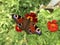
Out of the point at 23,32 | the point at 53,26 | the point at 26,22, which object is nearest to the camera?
the point at 53,26

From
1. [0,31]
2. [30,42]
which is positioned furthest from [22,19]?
[0,31]

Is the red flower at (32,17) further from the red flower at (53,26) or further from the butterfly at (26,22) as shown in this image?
the red flower at (53,26)

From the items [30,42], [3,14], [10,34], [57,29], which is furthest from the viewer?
[3,14]

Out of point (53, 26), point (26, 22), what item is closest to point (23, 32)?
point (26, 22)

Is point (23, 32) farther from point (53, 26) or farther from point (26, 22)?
point (53, 26)

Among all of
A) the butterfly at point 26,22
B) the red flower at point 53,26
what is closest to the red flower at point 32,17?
the butterfly at point 26,22

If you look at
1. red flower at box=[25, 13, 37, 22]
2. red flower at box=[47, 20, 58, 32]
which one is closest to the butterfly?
red flower at box=[25, 13, 37, 22]

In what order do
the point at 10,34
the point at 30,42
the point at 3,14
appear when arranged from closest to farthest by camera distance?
the point at 30,42, the point at 10,34, the point at 3,14

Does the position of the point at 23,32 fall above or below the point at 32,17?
below

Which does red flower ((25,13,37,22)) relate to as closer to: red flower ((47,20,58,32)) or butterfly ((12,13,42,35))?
butterfly ((12,13,42,35))

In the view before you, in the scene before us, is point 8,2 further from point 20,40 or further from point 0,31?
point 20,40
